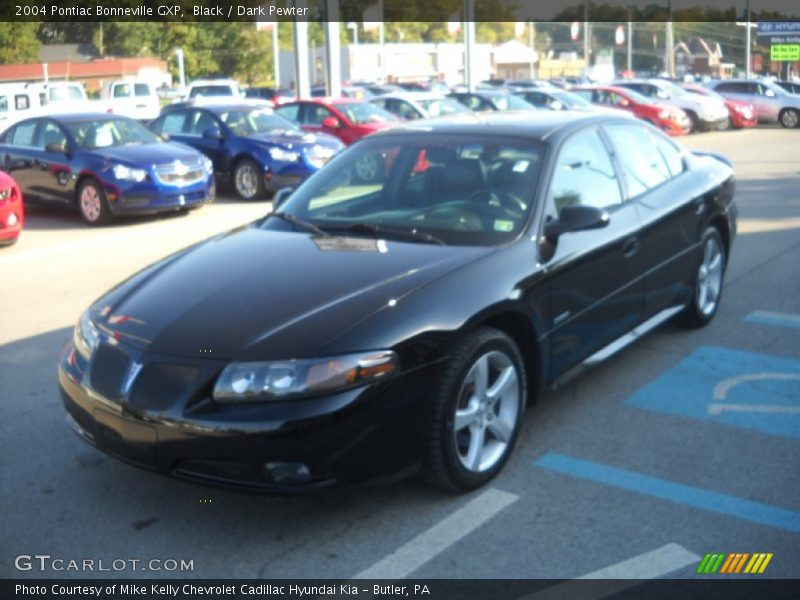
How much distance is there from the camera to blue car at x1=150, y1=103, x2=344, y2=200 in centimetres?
1523

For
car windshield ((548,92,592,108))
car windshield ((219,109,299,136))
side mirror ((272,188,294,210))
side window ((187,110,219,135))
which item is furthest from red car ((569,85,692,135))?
side mirror ((272,188,294,210))

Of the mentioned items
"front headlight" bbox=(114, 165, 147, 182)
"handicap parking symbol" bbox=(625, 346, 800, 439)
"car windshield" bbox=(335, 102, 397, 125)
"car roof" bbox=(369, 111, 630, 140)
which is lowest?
"handicap parking symbol" bbox=(625, 346, 800, 439)

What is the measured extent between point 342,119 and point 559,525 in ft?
51.7

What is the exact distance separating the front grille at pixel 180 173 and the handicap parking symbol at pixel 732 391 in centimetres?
855

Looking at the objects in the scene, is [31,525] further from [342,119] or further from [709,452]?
[342,119]

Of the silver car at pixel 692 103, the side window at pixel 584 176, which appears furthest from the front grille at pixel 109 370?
the silver car at pixel 692 103

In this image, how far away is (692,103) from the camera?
2853 centimetres

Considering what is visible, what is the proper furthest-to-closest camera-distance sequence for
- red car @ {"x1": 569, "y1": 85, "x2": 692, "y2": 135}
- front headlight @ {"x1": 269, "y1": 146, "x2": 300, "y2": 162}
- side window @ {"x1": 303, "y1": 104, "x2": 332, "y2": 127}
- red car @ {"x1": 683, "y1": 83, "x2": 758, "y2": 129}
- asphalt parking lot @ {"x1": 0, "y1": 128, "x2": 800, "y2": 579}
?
red car @ {"x1": 683, "y1": 83, "x2": 758, "y2": 129}
red car @ {"x1": 569, "y1": 85, "x2": 692, "y2": 135}
side window @ {"x1": 303, "y1": 104, "x2": 332, "y2": 127}
front headlight @ {"x1": 269, "y1": 146, "x2": 300, "y2": 162}
asphalt parking lot @ {"x1": 0, "y1": 128, "x2": 800, "y2": 579}

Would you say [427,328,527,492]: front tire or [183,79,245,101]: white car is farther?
[183,79,245,101]: white car

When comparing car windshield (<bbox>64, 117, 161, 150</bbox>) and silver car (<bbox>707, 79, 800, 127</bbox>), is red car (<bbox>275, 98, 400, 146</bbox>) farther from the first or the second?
silver car (<bbox>707, 79, 800, 127</bbox>)

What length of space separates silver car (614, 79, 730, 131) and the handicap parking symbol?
2373 centimetres

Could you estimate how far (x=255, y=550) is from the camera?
3.84 meters

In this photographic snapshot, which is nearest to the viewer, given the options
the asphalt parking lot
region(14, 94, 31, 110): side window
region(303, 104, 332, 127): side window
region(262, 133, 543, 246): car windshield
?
the asphalt parking lot

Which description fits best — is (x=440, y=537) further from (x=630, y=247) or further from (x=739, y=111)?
(x=739, y=111)
